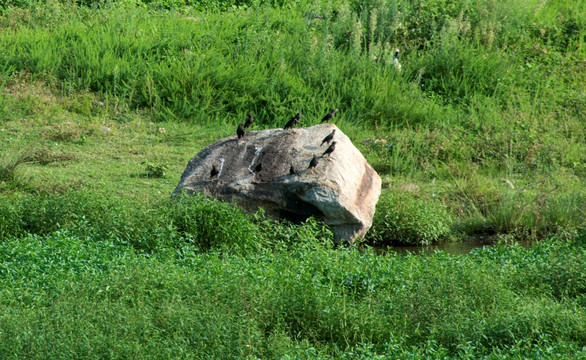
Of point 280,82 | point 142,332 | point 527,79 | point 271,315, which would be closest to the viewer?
point 142,332

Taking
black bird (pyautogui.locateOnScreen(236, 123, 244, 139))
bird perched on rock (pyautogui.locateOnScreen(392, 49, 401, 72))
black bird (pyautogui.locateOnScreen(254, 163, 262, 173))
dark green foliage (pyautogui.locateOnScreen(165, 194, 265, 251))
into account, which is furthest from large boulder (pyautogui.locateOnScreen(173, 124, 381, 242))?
bird perched on rock (pyautogui.locateOnScreen(392, 49, 401, 72))

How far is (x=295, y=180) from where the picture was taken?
8445 millimetres

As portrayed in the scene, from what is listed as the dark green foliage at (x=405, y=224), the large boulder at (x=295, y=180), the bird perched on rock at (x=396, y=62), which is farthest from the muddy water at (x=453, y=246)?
the bird perched on rock at (x=396, y=62)

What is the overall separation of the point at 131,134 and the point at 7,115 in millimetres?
2024

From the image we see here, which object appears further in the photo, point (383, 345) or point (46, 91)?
point (46, 91)

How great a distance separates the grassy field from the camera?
562 cm

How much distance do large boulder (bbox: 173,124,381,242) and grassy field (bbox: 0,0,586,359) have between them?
31cm

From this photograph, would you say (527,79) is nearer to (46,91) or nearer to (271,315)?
(46,91)

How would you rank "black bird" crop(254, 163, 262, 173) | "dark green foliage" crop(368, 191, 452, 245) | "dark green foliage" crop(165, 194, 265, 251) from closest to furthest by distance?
"dark green foliage" crop(165, 194, 265, 251)
"black bird" crop(254, 163, 262, 173)
"dark green foliage" crop(368, 191, 452, 245)

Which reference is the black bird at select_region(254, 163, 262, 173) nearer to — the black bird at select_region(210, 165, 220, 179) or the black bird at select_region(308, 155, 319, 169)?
the black bird at select_region(210, 165, 220, 179)

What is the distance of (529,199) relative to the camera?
32.9ft

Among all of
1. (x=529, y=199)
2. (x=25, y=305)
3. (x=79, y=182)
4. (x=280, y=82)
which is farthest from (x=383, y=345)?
(x=280, y=82)

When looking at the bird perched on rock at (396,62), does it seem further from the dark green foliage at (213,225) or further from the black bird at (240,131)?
the dark green foliage at (213,225)

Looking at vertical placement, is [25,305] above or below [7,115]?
above
